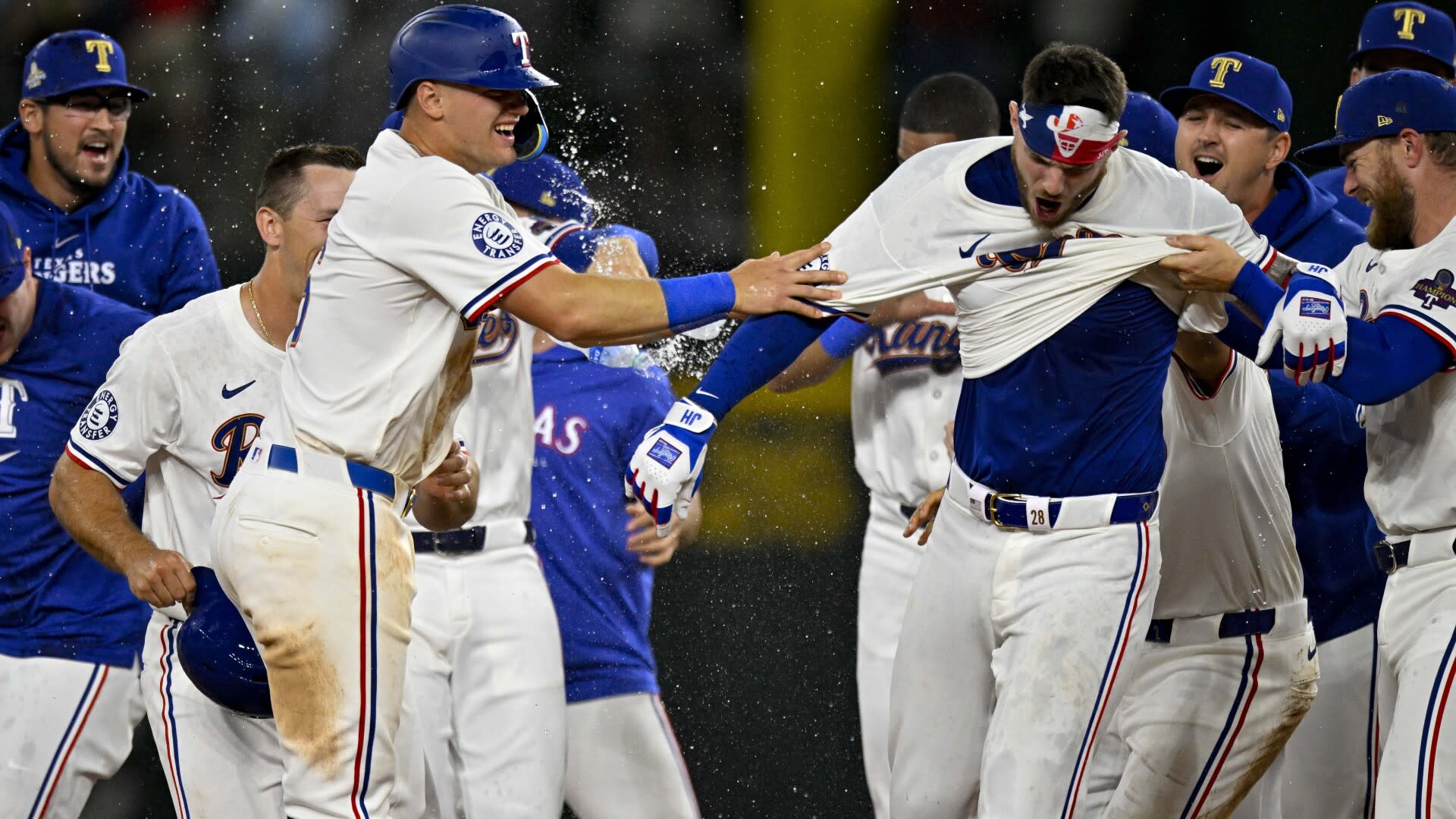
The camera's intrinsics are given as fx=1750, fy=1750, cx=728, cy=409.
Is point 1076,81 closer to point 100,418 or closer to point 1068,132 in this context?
point 1068,132

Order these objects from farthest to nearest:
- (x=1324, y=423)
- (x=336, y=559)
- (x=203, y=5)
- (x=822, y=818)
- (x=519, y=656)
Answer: (x=203, y=5) → (x=822, y=818) → (x=1324, y=423) → (x=519, y=656) → (x=336, y=559)

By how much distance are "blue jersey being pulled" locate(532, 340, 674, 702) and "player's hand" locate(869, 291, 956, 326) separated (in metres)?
0.77

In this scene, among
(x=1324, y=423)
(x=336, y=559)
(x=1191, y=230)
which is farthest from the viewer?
(x=1324, y=423)

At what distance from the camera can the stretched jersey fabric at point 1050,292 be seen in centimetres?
418

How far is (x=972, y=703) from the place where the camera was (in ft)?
14.0

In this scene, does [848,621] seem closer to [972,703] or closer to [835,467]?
[835,467]

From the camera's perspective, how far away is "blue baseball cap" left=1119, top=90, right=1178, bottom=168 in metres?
5.26

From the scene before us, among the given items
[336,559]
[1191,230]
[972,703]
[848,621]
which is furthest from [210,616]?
[848,621]

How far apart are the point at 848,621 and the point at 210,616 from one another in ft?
12.7

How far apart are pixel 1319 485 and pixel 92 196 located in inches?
166

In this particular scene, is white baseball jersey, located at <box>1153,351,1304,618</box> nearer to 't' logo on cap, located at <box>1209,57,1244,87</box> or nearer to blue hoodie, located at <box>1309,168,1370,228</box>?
't' logo on cap, located at <box>1209,57,1244,87</box>

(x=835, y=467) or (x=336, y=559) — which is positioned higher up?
(x=336, y=559)

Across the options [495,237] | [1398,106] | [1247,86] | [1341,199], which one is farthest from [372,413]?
[1341,199]

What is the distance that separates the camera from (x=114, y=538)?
434 cm
